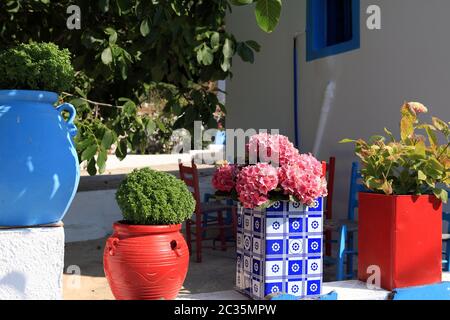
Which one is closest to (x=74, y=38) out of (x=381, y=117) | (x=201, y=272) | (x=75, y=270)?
(x=75, y=270)

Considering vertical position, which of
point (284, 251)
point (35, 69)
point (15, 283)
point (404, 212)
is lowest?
point (15, 283)

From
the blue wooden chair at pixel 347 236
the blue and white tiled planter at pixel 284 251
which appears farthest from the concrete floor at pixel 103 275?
the blue and white tiled planter at pixel 284 251

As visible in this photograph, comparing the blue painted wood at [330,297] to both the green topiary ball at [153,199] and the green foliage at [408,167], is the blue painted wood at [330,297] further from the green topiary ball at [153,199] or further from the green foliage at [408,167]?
the green topiary ball at [153,199]

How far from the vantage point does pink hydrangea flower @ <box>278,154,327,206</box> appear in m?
2.17

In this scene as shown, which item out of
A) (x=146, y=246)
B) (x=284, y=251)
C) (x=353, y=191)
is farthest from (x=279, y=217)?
(x=353, y=191)

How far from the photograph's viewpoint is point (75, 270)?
16.7 ft

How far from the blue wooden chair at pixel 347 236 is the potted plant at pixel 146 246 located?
4.73ft

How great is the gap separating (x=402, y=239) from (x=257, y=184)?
834mm

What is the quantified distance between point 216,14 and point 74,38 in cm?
142

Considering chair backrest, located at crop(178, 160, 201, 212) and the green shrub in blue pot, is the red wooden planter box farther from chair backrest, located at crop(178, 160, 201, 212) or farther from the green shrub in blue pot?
chair backrest, located at crop(178, 160, 201, 212)

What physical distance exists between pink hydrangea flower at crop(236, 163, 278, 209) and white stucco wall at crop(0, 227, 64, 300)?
84cm

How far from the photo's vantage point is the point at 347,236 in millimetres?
4324

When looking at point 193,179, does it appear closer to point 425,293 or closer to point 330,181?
point 330,181

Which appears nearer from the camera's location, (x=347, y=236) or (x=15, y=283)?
(x=15, y=283)
